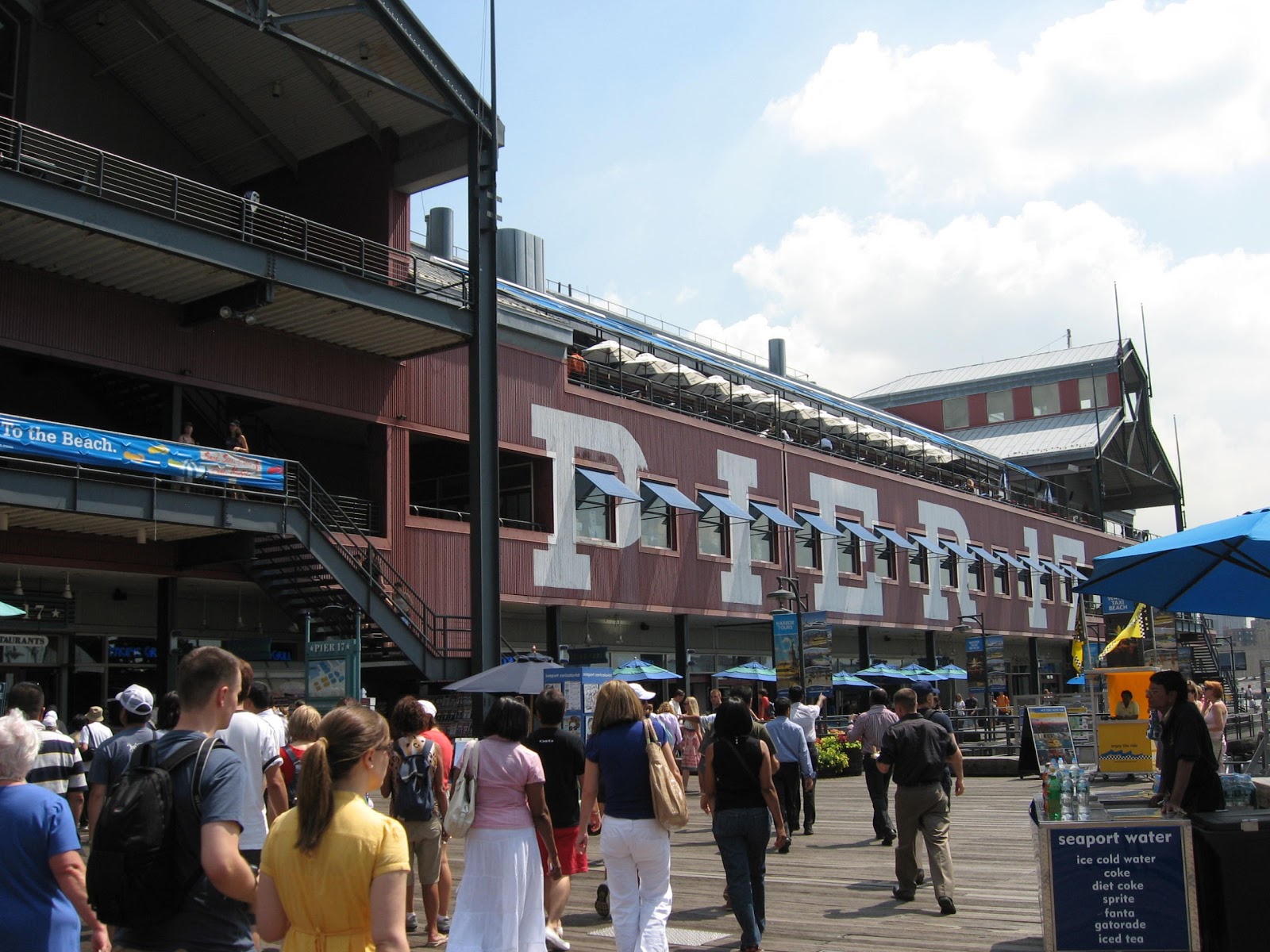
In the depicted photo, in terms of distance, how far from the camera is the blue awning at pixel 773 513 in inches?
1422

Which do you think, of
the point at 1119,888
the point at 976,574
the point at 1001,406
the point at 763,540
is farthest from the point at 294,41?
the point at 1001,406

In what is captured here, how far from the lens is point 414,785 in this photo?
961 centimetres

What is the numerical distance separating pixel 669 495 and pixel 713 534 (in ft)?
9.48

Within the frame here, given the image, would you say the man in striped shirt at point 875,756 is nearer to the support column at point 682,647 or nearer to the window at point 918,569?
the support column at point 682,647

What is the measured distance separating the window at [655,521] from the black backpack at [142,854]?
2742cm

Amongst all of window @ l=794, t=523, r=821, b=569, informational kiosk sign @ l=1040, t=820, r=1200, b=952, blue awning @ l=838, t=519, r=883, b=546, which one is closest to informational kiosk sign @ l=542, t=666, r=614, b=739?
informational kiosk sign @ l=1040, t=820, r=1200, b=952

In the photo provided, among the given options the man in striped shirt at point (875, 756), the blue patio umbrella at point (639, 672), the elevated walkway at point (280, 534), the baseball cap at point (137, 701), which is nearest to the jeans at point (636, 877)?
the baseball cap at point (137, 701)

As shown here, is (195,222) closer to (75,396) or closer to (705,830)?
(75,396)

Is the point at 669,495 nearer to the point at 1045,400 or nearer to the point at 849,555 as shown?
the point at 849,555

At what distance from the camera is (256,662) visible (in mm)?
25109

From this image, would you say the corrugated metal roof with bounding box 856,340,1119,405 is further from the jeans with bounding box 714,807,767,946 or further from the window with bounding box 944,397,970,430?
the jeans with bounding box 714,807,767,946

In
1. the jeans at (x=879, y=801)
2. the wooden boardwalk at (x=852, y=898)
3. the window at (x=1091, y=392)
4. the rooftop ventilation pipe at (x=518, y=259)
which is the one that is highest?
the rooftop ventilation pipe at (x=518, y=259)

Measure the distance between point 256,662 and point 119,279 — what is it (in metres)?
7.86

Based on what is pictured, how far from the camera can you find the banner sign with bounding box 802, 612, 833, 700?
84.5 feet
